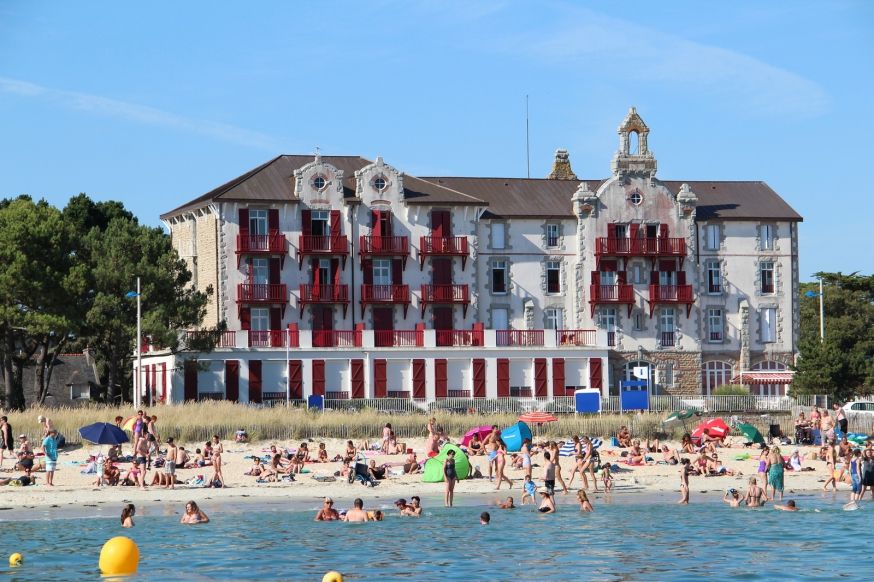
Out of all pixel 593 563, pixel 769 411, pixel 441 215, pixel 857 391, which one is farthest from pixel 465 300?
pixel 593 563

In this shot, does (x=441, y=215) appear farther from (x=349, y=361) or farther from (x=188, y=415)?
(x=188, y=415)

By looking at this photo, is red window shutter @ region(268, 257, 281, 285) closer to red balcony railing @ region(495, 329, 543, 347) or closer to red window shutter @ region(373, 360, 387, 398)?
red window shutter @ region(373, 360, 387, 398)

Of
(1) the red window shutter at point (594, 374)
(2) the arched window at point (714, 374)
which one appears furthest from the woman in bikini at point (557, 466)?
(2) the arched window at point (714, 374)

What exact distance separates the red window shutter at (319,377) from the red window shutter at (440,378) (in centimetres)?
502

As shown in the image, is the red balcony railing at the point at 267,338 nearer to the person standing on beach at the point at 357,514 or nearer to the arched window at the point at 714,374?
the arched window at the point at 714,374

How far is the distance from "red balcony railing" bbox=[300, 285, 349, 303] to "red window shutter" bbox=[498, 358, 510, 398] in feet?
24.5

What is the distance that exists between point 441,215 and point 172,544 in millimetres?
39445

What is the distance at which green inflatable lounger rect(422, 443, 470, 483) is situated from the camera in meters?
44.7

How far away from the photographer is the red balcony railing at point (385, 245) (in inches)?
2761

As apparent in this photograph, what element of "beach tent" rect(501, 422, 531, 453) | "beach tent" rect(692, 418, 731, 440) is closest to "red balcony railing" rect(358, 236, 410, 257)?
"beach tent" rect(692, 418, 731, 440)

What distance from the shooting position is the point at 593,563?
31078 mm

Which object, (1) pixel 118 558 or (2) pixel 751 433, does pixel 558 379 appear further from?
(1) pixel 118 558

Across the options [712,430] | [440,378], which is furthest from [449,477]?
[440,378]

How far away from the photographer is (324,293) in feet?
228
